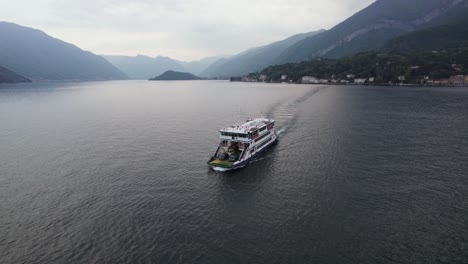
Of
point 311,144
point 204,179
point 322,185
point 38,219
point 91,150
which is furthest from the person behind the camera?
point 311,144

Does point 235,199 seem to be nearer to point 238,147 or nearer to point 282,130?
point 238,147

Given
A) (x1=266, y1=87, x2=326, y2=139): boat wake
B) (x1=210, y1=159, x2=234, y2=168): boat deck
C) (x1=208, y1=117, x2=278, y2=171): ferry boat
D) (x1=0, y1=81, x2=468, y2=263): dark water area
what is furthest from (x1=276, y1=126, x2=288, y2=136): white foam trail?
(x1=210, y1=159, x2=234, y2=168): boat deck

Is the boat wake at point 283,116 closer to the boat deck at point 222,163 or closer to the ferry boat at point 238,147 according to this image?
the ferry boat at point 238,147

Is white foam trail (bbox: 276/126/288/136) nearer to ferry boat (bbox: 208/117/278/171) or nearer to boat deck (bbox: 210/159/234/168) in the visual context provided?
ferry boat (bbox: 208/117/278/171)

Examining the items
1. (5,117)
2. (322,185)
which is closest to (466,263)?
(322,185)

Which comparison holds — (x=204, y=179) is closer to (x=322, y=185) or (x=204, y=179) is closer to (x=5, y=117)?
(x=322, y=185)

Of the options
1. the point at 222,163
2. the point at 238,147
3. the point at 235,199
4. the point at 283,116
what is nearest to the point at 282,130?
the point at 283,116
